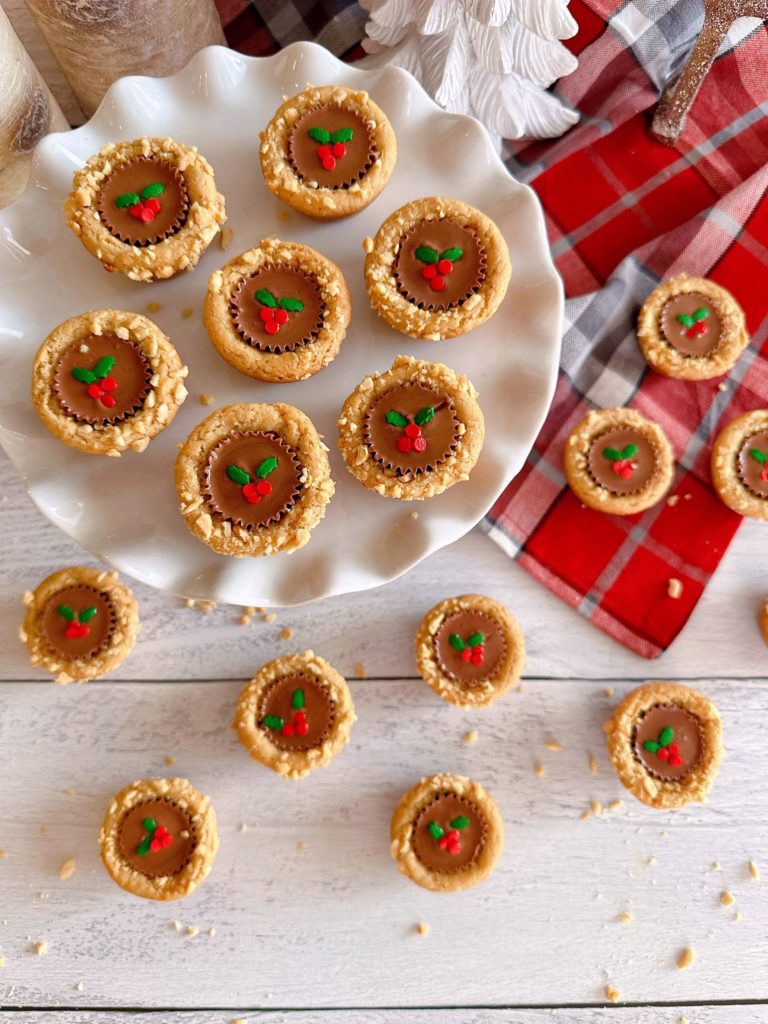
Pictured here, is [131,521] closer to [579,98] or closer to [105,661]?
[105,661]

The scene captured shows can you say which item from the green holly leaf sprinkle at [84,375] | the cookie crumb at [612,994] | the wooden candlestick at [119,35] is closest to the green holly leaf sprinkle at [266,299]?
the green holly leaf sprinkle at [84,375]

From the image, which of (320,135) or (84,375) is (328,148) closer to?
(320,135)

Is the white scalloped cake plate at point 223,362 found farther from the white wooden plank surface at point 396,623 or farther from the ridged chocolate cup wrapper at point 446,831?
the ridged chocolate cup wrapper at point 446,831

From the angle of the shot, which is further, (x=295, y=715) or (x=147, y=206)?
(x=295, y=715)

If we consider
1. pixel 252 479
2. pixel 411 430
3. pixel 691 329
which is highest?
pixel 691 329

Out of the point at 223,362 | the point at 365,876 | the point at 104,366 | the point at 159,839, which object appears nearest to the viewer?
the point at 104,366

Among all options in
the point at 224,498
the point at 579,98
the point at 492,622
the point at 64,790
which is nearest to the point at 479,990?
the point at 492,622

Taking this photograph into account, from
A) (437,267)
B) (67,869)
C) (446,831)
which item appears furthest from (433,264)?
(67,869)

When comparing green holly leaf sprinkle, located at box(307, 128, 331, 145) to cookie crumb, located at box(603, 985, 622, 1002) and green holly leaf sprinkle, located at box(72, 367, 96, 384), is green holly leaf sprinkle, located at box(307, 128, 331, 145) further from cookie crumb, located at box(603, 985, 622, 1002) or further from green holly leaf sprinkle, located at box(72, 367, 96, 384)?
cookie crumb, located at box(603, 985, 622, 1002)
